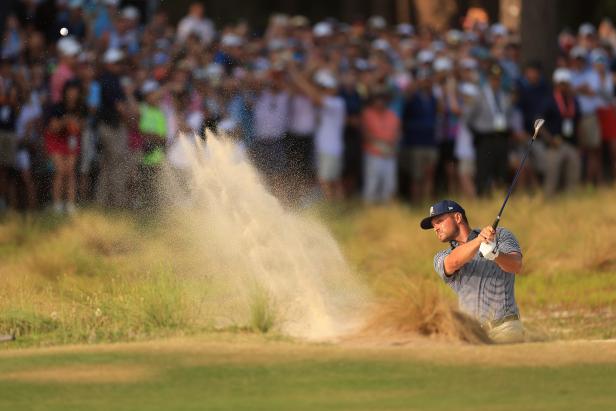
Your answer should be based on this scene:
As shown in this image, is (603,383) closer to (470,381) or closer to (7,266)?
(470,381)

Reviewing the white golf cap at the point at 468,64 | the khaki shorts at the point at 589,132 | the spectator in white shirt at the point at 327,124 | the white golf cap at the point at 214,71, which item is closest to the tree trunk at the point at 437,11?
the khaki shorts at the point at 589,132

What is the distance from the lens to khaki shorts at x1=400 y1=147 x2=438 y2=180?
72.5 ft

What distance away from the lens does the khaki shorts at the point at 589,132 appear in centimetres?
2402

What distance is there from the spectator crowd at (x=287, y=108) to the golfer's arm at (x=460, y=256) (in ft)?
26.2

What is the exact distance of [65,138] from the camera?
1955cm

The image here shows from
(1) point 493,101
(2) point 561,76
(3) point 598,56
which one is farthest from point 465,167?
(3) point 598,56

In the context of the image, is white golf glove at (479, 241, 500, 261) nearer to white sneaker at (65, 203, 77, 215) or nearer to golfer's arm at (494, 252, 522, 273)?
golfer's arm at (494, 252, 522, 273)

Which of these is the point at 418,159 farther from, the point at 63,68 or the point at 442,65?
the point at 63,68

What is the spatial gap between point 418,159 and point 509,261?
38.4ft

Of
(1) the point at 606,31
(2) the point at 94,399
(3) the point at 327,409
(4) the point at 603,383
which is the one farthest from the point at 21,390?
(1) the point at 606,31

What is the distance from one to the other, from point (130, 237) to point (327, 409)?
9022mm

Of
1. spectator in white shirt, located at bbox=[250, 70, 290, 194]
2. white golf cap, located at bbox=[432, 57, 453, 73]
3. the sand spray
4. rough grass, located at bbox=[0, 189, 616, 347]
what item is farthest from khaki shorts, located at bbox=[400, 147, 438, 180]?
the sand spray

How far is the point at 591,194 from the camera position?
21422 mm

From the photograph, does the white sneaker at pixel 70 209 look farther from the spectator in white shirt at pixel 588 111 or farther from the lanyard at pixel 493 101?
the spectator in white shirt at pixel 588 111
